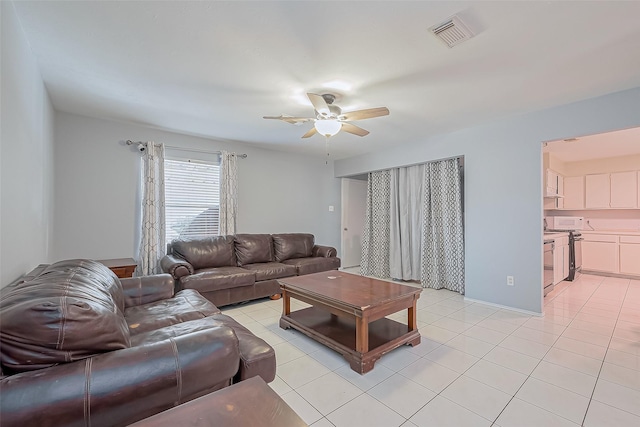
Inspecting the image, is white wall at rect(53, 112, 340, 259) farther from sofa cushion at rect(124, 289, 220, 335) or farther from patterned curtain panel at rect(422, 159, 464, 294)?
patterned curtain panel at rect(422, 159, 464, 294)

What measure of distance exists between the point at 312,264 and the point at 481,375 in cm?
264

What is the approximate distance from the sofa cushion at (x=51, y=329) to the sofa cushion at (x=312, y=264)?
3023 mm

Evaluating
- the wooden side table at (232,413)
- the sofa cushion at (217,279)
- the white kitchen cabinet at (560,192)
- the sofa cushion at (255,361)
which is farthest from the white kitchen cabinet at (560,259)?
the wooden side table at (232,413)

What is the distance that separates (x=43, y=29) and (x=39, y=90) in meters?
0.85

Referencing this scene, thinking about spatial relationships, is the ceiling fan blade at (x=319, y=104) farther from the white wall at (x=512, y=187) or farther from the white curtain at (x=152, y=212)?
the white curtain at (x=152, y=212)

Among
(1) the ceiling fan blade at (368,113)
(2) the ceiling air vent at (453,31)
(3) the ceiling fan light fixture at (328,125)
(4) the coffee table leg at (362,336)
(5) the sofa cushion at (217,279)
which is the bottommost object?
(4) the coffee table leg at (362,336)

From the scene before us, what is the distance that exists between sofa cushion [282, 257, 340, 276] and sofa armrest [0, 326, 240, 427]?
2895mm

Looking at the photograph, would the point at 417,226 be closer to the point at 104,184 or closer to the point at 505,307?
the point at 505,307

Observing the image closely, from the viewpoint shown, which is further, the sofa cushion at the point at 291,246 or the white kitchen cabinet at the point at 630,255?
the white kitchen cabinet at the point at 630,255

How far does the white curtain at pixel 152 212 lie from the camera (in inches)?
149

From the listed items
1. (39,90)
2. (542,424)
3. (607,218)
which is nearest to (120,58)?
(39,90)

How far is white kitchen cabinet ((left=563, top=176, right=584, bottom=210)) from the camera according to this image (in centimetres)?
580

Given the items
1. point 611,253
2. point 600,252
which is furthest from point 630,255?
point 600,252

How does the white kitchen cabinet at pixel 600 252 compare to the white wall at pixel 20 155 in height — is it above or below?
below
